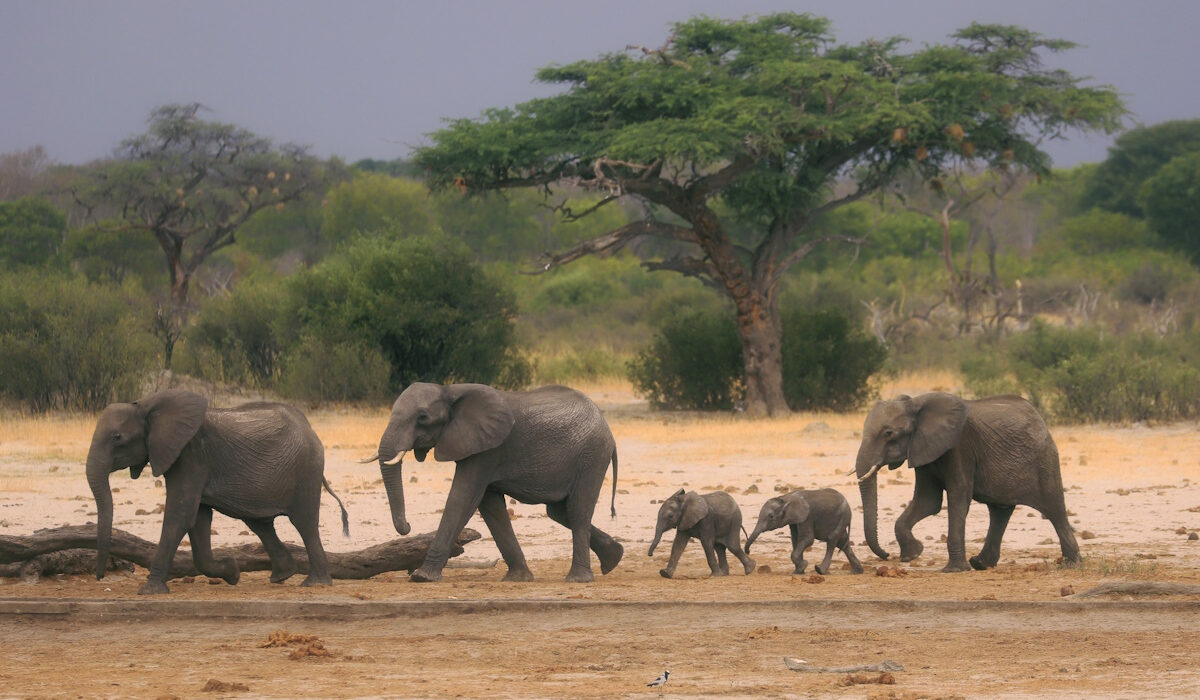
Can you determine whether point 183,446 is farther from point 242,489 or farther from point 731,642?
point 731,642

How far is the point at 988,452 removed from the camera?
1107 cm

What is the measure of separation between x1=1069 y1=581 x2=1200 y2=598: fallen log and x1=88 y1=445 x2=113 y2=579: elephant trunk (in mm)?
5765

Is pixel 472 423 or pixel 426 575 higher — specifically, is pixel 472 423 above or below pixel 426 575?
above

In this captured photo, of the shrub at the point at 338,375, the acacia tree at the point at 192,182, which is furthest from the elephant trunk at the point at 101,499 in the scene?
the acacia tree at the point at 192,182

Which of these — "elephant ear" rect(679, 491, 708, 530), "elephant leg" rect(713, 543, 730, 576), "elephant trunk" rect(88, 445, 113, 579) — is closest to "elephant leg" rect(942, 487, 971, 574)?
"elephant leg" rect(713, 543, 730, 576)

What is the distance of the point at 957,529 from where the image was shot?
10945mm

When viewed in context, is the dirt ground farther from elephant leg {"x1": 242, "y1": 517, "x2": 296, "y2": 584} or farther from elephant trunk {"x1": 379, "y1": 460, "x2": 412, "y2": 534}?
elephant trunk {"x1": 379, "y1": 460, "x2": 412, "y2": 534}

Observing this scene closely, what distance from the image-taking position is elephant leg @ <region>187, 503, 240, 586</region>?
32.5ft

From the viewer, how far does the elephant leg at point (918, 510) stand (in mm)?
11305

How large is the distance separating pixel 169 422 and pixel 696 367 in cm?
2010

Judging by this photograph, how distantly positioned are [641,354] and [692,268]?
2930 millimetres

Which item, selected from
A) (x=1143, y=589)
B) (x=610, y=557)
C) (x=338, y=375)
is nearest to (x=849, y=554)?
(x=610, y=557)

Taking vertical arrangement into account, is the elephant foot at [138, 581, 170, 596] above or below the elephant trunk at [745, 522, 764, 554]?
below

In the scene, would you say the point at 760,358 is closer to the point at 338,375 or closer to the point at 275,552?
the point at 338,375
